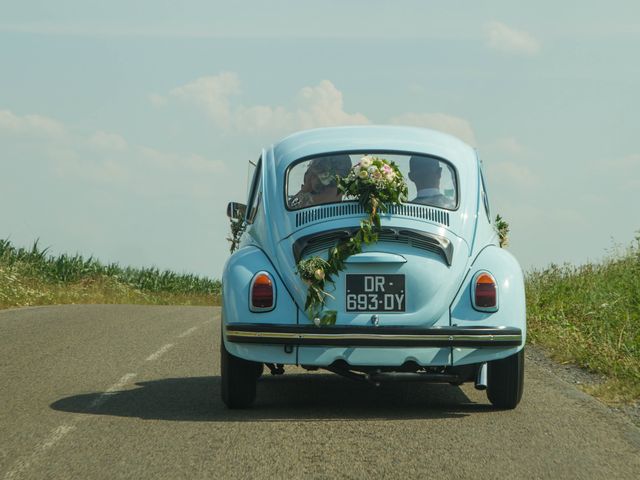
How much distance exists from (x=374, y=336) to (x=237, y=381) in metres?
1.20

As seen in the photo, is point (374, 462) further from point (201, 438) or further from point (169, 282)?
point (169, 282)

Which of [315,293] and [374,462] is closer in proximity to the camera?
[374,462]

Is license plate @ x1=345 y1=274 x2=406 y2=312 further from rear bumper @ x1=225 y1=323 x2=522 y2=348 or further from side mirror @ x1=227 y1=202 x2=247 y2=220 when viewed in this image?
side mirror @ x1=227 y1=202 x2=247 y2=220

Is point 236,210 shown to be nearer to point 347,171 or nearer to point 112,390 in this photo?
point 347,171

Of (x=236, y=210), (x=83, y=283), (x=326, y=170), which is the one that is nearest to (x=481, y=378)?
(x=326, y=170)

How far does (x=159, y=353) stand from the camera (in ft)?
38.2

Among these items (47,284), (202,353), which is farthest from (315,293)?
(47,284)

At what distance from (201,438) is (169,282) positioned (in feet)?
107

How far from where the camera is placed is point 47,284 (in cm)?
2920

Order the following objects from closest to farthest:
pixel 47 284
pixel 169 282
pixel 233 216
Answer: pixel 233 216 < pixel 47 284 < pixel 169 282

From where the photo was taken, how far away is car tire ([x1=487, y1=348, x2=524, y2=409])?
7695 mm

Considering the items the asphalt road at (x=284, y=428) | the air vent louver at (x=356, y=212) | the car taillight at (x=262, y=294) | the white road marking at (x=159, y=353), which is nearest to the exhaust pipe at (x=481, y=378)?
the asphalt road at (x=284, y=428)

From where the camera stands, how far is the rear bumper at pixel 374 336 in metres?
7.24

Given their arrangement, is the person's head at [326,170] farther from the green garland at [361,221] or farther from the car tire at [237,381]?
the car tire at [237,381]
